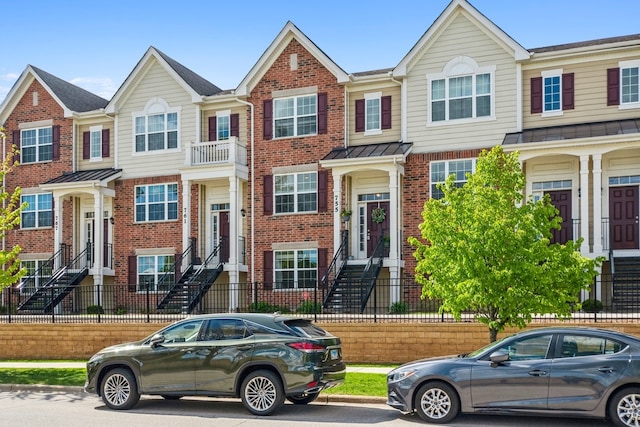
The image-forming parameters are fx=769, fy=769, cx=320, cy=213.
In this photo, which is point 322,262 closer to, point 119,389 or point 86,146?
point 86,146

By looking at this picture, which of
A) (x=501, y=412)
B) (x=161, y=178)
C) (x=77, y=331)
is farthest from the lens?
(x=161, y=178)

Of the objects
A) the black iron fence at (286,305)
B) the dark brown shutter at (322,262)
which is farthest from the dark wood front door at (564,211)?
the dark brown shutter at (322,262)

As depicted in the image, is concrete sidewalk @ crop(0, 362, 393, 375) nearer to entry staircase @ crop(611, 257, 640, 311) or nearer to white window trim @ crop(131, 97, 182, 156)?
entry staircase @ crop(611, 257, 640, 311)

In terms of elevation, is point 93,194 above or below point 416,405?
above

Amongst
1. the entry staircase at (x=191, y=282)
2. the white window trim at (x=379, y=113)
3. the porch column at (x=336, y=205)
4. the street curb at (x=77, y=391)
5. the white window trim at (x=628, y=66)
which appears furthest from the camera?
the white window trim at (x=379, y=113)

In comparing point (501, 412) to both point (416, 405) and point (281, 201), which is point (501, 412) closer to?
point (416, 405)

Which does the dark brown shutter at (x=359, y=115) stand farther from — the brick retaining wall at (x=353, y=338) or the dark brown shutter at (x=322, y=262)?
the brick retaining wall at (x=353, y=338)

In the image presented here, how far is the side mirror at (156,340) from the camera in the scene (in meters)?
13.5

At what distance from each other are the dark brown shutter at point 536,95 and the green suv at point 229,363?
1495 cm

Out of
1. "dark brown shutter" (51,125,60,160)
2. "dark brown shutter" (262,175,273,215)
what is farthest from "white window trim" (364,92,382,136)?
"dark brown shutter" (51,125,60,160)

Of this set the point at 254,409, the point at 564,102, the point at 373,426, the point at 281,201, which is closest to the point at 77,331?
the point at 281,201

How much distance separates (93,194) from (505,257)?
2151 centimetres

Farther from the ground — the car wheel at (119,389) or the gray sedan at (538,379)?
the gray sedan at (538,379)

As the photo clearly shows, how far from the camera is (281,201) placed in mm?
29062
